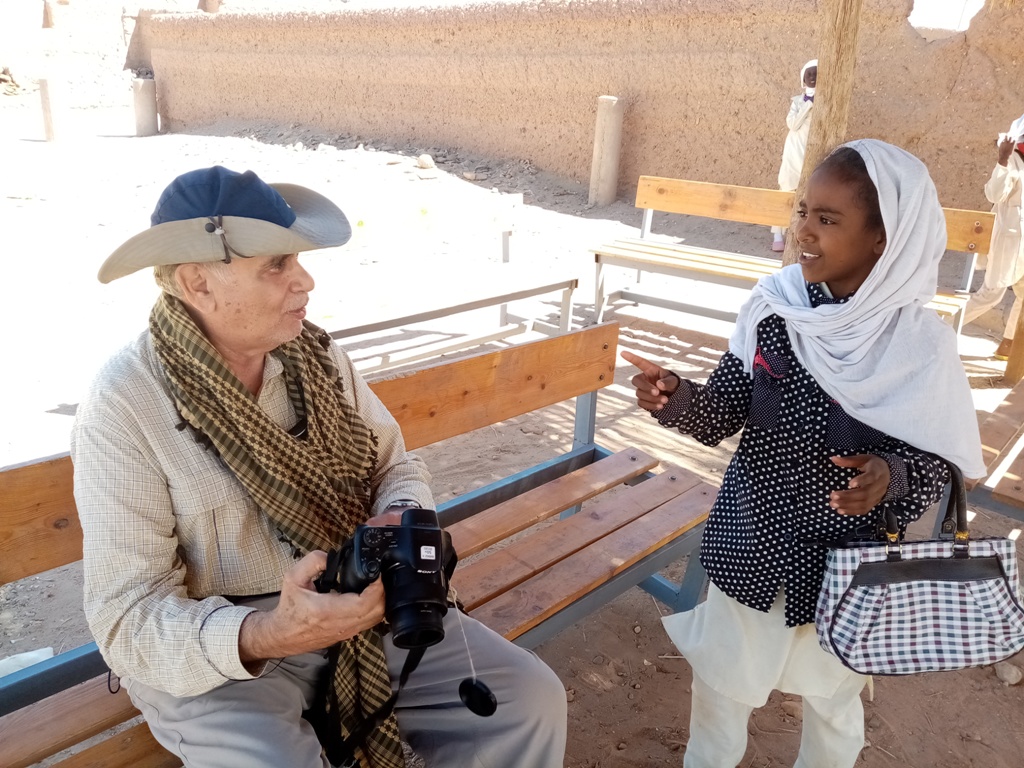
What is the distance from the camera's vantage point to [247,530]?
Result: 1.61 meters

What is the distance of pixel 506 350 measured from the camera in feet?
8.80

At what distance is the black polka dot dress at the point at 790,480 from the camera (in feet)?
5.55

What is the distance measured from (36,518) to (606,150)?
10506 millimetres

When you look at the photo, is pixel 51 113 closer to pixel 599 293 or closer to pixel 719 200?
pixel 599 293

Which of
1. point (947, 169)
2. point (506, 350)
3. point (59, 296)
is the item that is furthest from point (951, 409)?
point (947, 169)

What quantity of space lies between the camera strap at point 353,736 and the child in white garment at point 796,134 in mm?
7481

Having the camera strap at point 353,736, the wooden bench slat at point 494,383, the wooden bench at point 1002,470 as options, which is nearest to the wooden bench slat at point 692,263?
the wooden bench at point 1002,470

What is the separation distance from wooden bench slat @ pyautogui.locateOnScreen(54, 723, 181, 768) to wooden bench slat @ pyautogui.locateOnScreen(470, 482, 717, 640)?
85cm

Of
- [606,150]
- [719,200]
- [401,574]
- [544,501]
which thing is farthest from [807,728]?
[606,150]

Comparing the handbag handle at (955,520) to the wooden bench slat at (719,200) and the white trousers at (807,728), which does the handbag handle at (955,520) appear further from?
the wooden bench slat at (719,200)

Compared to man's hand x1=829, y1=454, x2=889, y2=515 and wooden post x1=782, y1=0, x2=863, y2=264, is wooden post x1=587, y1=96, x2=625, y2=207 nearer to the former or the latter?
wooden post x1=782, y1=0, x2=863, y2=264

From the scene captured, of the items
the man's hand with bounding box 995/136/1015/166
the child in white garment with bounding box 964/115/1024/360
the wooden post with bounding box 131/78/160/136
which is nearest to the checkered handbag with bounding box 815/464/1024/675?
the child in white garment with bounding box 964/115/1024/360

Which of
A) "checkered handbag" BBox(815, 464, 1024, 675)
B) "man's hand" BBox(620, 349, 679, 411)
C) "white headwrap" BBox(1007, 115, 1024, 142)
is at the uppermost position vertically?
"white headwrap" BBox(1007, 115, 1024, 142)

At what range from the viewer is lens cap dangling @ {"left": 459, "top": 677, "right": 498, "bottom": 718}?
61.7 inches
